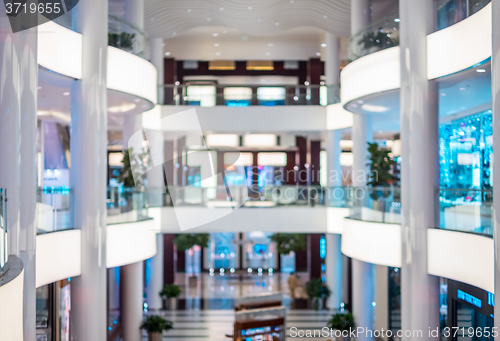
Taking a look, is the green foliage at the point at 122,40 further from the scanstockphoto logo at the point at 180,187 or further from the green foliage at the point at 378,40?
the green foliage at the point at 378,40

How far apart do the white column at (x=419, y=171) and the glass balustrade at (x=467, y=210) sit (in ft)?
0.71

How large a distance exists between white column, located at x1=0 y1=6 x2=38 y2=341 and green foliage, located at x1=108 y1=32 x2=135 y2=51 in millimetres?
2881

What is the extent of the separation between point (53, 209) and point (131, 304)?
4.97m

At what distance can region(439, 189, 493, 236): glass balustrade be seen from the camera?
19.8ft

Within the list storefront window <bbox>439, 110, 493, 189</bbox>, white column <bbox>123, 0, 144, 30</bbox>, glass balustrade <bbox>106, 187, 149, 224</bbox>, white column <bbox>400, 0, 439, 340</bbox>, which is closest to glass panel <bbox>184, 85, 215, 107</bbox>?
white column <bbox>123, 0, 144, 30</bbox>

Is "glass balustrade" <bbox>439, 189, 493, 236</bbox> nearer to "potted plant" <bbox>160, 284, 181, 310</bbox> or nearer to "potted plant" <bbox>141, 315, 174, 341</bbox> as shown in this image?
"potted plant" <bbox>141, 315, 174, 341</bbox>

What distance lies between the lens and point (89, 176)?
750 cm

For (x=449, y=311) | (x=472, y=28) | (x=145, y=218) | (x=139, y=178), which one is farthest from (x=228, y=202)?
(x=472, y=28)

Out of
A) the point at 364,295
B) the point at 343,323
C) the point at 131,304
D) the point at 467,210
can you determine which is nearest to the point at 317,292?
the point at 343,323

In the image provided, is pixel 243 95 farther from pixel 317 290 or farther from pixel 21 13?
pixel 21 13

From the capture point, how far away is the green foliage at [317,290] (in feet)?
48.4

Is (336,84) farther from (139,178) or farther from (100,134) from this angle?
(100,134)

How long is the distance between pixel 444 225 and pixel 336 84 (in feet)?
23.4

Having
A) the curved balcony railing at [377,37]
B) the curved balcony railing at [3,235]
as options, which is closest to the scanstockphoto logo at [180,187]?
the curved balcony railing at [377,37]
